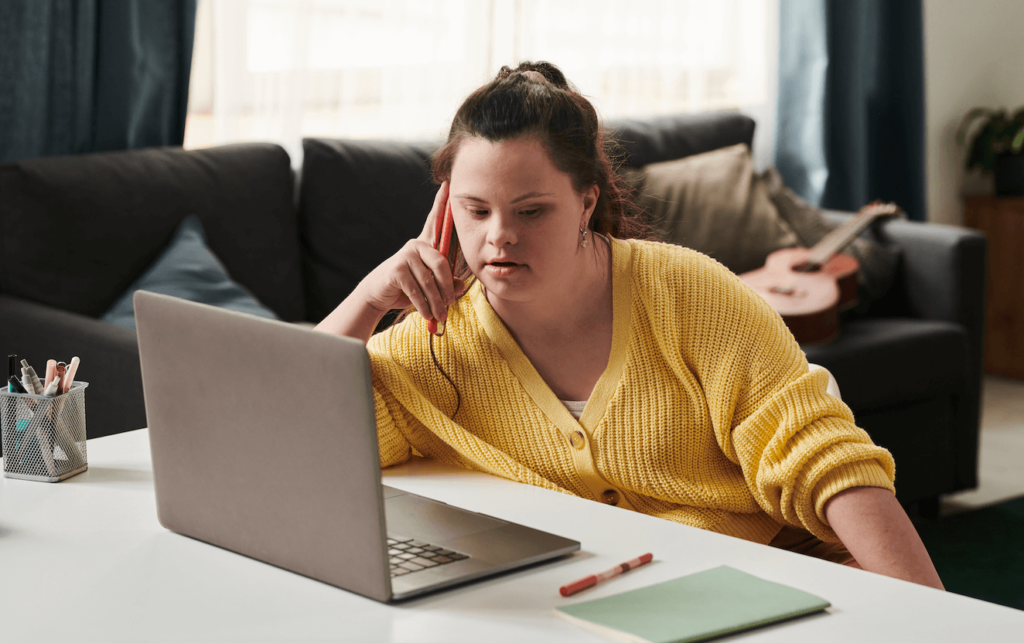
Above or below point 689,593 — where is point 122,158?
above

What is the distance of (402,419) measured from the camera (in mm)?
1181

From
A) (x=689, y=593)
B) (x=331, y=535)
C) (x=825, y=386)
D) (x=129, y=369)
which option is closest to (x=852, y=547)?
(x=825, y=386)

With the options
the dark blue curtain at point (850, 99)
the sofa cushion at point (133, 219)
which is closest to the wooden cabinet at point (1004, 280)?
the dark blue curtain at point (850, 99)

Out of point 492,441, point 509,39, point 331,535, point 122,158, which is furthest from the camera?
point 509,39

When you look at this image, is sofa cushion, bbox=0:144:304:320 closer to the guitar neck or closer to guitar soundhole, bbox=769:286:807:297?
guitar soundhole, bbox=769:286:807:297

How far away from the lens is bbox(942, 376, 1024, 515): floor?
283 cm

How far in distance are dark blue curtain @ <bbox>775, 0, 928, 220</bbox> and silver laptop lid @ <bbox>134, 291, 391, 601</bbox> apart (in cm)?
311

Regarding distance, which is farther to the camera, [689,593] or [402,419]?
[402,419]

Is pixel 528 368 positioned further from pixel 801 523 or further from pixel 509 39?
pixel 509 39

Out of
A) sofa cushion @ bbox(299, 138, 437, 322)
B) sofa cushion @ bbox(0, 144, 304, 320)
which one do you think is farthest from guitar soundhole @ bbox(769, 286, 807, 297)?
sofa cushion @ bbox(0, 144, 304, 320)

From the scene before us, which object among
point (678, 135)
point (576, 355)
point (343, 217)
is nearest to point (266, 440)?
point (576, 355)

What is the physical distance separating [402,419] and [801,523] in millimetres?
447

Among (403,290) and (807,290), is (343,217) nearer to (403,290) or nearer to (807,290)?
(807,290)

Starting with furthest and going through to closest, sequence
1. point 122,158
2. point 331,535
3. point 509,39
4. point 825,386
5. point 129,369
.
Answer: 1. point 509,39
2. point 122,158
3. point 129,369
4. point 825,386
5. point 331,535
